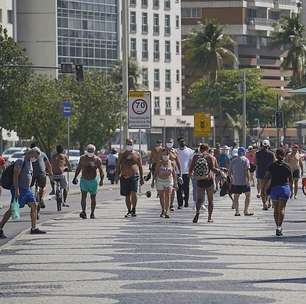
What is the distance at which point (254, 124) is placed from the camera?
133 meters

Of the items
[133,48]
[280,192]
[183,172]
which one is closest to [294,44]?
[133,48]

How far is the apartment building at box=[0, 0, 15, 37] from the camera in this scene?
353 ft

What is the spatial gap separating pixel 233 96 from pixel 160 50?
1115 centimetres

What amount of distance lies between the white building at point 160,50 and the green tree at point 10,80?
243ft

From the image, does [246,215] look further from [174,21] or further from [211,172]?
[174,21]

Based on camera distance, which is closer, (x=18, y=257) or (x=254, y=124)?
(x=18, y=257)

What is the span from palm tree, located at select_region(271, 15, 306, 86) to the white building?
23.9m

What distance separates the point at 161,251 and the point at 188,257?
1.00 meters

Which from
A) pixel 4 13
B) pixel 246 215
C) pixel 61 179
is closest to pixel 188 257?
pixel 246 215

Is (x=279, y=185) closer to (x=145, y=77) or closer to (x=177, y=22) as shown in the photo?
(x=145, y=77)

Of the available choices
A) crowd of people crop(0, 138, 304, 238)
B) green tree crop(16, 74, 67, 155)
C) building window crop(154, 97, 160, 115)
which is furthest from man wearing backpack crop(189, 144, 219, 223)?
building window crop(154, 97, 160, 115)

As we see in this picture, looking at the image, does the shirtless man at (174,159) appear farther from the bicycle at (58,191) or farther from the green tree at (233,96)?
the green tree at (233,96)

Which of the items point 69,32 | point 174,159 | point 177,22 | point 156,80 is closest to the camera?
point 174,159

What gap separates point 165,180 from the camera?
27656 mm
